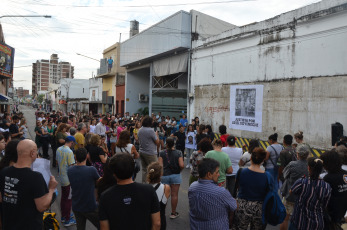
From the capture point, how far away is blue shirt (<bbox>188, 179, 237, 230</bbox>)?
9.96ft

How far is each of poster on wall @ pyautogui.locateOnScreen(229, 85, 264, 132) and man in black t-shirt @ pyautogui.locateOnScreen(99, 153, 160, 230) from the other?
1158 centimetres

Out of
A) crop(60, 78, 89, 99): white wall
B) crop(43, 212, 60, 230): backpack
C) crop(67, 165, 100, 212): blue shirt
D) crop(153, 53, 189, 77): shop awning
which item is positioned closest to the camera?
crop(43, 212, 60, 230): backpack

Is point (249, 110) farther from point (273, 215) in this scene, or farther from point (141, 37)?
point (141, 37)

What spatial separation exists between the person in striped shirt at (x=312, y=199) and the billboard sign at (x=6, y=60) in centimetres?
2507

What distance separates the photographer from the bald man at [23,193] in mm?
2779

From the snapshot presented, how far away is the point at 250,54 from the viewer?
14.0m

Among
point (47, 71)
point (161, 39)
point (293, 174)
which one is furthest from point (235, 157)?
point (47, 71)

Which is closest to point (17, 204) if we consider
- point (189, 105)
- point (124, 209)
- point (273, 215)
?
point (124, 209)

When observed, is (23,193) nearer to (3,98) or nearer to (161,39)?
(161,39)

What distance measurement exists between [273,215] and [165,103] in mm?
19078

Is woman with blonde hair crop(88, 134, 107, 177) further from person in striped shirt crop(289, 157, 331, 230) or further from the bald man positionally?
person in striped shirt crop(289, 157, 331, 230)

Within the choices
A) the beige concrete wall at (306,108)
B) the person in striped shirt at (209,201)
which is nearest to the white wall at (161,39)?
the beige concrete wall at (306,108)

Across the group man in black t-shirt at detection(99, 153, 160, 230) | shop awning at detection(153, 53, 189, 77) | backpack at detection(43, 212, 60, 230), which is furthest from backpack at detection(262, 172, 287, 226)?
shop awning at detection(153, 53, 189, 77)

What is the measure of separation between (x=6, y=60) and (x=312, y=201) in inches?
1054
